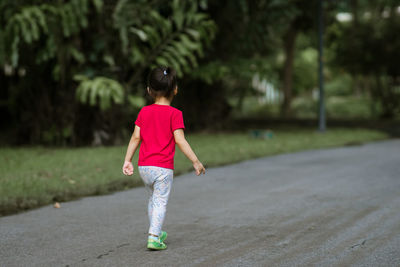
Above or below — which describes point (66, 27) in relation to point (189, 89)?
above

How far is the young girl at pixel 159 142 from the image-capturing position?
191 inches

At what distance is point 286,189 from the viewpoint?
27.0ft

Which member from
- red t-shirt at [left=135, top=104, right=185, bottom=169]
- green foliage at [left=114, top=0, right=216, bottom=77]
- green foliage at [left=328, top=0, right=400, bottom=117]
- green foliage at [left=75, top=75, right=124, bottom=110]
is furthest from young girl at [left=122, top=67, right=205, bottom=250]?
green foliage at [left=328, top=0, right=400, bottom=117]

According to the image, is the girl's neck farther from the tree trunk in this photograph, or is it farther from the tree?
the tree trunk

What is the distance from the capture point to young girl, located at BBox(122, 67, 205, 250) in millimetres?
4848

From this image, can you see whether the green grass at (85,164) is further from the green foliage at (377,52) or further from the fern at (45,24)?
the green foliage at (377,52)

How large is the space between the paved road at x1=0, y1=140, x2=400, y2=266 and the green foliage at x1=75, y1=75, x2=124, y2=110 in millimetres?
3947

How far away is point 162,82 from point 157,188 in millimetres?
867

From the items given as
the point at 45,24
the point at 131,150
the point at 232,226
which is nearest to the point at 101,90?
the point at 45,24

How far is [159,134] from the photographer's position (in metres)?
4.87

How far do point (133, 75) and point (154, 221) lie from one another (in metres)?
9.91

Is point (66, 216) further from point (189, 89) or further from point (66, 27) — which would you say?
point (189, 89)

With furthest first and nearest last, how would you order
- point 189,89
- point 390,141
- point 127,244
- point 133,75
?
1. point 189,89
2. point 390,141
3. point 133,75
4. point 127,244

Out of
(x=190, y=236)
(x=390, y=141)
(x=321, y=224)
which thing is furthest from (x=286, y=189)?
(x=390, y=141)
